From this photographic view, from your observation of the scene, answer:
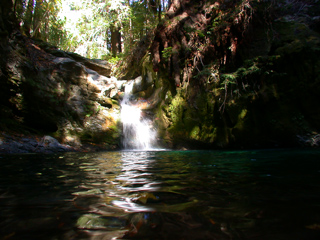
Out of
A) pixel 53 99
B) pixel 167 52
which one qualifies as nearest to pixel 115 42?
pixel 167 52

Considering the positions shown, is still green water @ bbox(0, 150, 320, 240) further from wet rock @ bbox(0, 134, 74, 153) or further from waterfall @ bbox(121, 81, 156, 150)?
waterfall @ bbox(121, 81, 156, 150)

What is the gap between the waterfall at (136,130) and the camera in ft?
28.1

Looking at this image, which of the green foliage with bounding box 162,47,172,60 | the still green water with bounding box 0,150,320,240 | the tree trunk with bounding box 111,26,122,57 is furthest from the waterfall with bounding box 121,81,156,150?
the tree trunk with bounding box 111,26,122,57

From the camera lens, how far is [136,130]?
901 cm

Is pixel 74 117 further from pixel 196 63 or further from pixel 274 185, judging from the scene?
pixel 274 185

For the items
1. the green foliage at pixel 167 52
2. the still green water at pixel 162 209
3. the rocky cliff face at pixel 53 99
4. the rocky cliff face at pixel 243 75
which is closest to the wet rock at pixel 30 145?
the rocky cliff face at pixel 53 99

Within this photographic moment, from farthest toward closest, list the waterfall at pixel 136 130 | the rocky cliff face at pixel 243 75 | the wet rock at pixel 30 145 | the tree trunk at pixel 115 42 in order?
the tree trunk at pixel 115 42 → the waterfall at pixel 136 130 → the rocky cliff face at pixel 243 75 → the wet rock at pixel 30 145

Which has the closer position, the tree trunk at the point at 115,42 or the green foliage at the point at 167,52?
the green foliage at the point at 167,52

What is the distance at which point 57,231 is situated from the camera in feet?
3.12

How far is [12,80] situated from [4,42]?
1568mm

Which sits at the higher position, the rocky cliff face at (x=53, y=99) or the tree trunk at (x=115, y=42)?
the tree trunk at (x=115, y=42)

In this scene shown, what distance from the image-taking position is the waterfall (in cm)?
855

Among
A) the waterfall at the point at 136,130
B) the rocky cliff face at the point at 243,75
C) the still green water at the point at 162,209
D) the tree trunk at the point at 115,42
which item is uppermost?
the tree trunk at the point at 115,42

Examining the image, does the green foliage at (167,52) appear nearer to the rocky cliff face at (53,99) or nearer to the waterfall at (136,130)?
the waterfall at (136,130)
